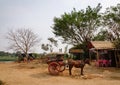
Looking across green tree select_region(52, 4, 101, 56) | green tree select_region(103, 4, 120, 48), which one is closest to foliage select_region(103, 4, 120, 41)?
green tree select_region(103, 4, 120, 48)

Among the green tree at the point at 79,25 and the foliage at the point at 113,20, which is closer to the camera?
the foliage at the point at 113,20

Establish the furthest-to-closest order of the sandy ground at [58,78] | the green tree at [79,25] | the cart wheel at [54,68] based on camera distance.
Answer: the green tree at [79,25] → the cart wheel at [54,68] → the sandy ground at [58,78]

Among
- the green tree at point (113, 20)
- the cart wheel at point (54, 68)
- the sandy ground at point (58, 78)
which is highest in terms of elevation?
the green tree at point (113, 20)

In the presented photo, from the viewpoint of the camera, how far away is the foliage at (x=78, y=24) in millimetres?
42000

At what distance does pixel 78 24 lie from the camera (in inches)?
1634

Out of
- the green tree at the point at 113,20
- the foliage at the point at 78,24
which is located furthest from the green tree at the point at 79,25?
the green tree at the point at 113,20

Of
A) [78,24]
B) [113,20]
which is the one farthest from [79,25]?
[113,20]

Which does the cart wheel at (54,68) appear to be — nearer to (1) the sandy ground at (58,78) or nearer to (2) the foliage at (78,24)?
(1) the sandy ground at (58,78)

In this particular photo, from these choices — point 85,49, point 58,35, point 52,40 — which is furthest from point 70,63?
point 52,40

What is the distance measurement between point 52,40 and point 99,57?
35936mm

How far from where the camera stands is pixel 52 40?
62625 mm

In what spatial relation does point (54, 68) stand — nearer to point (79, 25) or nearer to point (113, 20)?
point (113, 20)

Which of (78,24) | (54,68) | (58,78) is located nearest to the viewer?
(58,78)

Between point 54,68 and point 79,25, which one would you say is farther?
point 79,25
